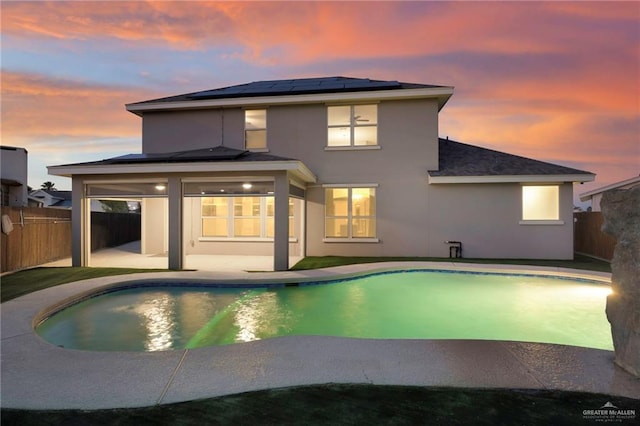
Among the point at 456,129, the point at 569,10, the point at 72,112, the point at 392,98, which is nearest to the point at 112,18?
the point at 72,112

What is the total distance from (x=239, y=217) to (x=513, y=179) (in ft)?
36.2

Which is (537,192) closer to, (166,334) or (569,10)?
(569,10)

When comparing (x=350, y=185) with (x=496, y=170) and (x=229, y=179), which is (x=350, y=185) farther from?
(x=496, y=170)

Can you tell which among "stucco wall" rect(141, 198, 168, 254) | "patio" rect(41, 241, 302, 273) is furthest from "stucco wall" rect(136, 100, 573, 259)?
"stucco wall" rect(141, 198, 168, 254)

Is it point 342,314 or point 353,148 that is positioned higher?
point 353,148

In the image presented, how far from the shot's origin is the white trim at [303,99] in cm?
1338

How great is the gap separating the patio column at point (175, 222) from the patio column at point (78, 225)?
3.05 metres

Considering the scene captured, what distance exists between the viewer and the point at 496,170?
44.9 ft

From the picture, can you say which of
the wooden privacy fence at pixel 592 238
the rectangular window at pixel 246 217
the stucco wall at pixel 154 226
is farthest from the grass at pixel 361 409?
the stucco wall at pixel 154 226

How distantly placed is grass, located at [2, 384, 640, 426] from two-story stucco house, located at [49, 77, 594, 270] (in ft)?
31.8

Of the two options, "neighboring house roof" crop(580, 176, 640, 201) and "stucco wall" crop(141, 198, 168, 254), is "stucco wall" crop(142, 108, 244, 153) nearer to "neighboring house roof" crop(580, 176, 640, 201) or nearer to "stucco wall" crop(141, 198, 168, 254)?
"stucco wall" crop(141, 198, 168, 254)

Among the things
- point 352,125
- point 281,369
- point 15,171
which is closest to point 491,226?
point 352,125

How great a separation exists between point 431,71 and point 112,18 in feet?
49.4

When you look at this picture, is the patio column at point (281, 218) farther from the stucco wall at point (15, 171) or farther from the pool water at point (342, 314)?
the stucco wall at point (15, 171)
